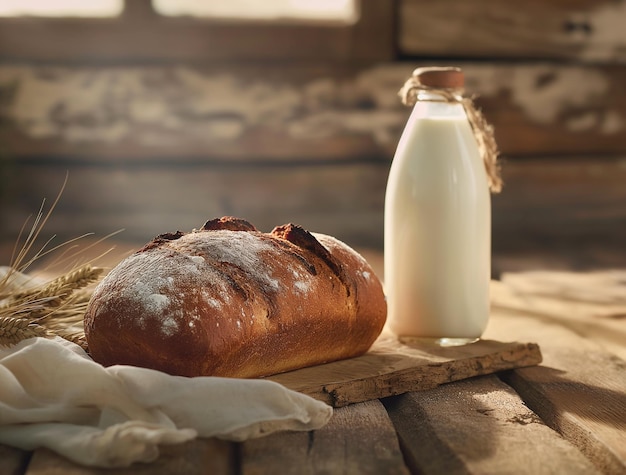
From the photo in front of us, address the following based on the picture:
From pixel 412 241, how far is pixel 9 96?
6.52 feet

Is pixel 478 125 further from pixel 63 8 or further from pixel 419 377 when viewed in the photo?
pixel 63 8

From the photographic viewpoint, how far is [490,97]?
301 centimetres

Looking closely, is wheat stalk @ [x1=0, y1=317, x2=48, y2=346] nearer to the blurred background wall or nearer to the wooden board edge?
the wooden board edge

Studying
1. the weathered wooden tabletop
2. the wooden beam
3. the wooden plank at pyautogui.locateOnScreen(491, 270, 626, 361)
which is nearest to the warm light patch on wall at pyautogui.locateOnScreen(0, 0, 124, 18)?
the wooden beam

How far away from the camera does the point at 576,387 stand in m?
1.16

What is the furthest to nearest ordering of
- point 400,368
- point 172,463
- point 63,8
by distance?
point 63,8
point 400,368
point 172,463

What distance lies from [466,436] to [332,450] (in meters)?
0.16

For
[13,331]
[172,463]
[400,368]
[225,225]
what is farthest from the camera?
[225,225]

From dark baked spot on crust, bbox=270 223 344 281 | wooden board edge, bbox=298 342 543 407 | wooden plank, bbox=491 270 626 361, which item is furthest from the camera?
wooden plank, bbox=491 270 626 361

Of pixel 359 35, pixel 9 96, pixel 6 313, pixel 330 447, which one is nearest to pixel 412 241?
pixel 330 447

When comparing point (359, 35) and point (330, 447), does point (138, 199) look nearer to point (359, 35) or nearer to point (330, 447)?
point (359, 35)

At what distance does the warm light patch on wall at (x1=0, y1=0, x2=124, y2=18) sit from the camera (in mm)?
2789

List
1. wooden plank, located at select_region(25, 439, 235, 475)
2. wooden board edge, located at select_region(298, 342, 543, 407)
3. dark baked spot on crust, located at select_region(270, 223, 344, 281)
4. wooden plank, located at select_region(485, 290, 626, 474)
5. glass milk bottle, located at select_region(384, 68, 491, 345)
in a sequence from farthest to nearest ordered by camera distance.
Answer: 1. glass milk bottle, located at select_region(384, 68, 491, 345)
2. dark baked spot on crust, located at select_region(270, 223, 344, 281)
3. wooden board edge, located at select_region(298, 342, 543, 407)
4. wooden plank, located at select_region(485, 290, 626, 474)
5. wooden plank, located at select_region(25, 439, 235, 475)

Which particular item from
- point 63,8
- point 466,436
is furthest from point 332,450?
point 63,8
